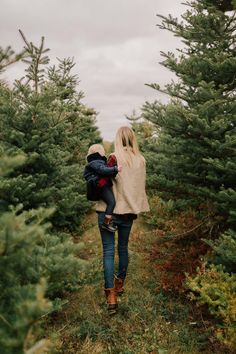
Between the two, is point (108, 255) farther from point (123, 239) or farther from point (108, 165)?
point (108, 165)

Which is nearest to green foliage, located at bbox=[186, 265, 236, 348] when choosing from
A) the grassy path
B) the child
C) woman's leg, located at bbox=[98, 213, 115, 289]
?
the grassy path

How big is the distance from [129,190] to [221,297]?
2215 mm

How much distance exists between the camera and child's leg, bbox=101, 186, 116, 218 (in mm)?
6562

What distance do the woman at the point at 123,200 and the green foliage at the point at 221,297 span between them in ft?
4.56

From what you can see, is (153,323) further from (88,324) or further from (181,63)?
(181,63)

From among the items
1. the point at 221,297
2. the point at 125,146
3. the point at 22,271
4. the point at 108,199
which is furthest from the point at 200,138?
the point at 22,271

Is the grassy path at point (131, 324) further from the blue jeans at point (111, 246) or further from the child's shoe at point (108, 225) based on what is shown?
the child's shoe at point (108, 225)

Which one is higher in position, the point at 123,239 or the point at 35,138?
the point at 35,138

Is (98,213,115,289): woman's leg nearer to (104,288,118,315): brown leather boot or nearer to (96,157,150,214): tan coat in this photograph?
(104,288,118,315): brown leather boot

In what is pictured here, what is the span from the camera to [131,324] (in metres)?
6.48

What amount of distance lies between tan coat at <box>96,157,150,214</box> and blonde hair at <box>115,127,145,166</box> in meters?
0.09

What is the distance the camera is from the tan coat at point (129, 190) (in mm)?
6668

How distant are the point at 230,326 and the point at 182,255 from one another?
2.48 meters

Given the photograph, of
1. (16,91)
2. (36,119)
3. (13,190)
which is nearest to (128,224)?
(13,190)
